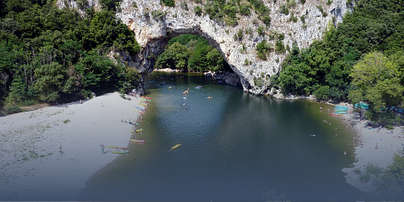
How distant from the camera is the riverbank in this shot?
24797 millimetres

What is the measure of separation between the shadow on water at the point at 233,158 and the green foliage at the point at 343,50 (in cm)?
629

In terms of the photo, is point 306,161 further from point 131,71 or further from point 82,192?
point 131,71

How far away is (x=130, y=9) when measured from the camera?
5556 centimetres

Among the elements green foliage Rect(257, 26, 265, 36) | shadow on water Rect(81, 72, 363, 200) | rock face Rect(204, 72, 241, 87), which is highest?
green foliage Rect(257, 26, 265, 36)

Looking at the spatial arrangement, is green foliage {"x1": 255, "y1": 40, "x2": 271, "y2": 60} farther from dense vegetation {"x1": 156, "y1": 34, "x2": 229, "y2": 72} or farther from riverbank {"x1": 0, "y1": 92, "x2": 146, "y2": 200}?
riverbank {"x1": 0, "y1": 92, "x2": 146, "y2": 200}

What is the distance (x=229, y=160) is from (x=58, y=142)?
17.0m

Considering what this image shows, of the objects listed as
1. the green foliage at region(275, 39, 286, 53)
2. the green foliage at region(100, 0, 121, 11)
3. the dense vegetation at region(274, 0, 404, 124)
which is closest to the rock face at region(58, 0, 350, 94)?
the green foliage at region(275, 39, 286, 53)

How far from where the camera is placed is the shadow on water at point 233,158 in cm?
2475

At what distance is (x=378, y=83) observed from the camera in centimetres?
3684

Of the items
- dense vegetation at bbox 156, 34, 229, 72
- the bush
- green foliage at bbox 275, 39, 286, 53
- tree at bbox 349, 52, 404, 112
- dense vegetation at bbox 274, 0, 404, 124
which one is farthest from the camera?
dense vegetation at bbox 156, 34, 229, 72

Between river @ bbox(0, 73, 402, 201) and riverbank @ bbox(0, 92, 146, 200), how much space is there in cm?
58

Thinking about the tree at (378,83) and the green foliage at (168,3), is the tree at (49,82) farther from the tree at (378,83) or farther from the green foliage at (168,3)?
the tree at (378,83)

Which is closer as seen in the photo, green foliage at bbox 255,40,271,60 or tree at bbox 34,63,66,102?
tree at bbox 34,63,66,102

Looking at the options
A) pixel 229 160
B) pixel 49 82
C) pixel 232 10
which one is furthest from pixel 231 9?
pixel 229 160
